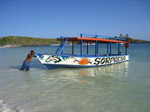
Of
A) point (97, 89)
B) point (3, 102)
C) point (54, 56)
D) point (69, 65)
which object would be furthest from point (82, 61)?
point (3, 102)

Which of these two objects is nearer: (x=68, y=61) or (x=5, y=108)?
(x=5, y=108)

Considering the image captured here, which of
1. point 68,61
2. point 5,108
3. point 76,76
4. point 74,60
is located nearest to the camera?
point 5,108

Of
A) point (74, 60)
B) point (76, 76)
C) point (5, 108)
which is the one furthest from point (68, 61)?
point (5, 108)

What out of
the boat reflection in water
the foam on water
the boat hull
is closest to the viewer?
the foam on water

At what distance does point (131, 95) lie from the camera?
6.44 meters

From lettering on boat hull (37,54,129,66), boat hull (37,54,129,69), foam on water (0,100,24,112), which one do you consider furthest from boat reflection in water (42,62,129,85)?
foam on water (0,100,24,112)

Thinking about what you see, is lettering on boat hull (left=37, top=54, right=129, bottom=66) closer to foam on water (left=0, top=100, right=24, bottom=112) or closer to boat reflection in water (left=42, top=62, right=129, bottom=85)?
boat reflection in water (left=42, top=62, right=129, bottom=85)

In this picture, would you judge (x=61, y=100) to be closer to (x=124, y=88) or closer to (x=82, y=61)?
(x=124, y=88)

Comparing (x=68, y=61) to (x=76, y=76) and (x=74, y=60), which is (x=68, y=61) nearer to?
(x=74, y=60)

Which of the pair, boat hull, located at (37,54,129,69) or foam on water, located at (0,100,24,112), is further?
boat hull, located at (37,54,129,69)

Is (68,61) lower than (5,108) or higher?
higher

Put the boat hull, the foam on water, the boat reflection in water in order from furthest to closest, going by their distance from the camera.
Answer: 1. the boat hull
2. the boat reflection in water
3. the foam on water

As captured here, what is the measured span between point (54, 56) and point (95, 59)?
4.02 meters

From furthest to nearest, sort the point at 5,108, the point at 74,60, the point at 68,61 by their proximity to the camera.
Result: 1. the point at 74,60
2. the point at 68,61
3. the point at 5,108
